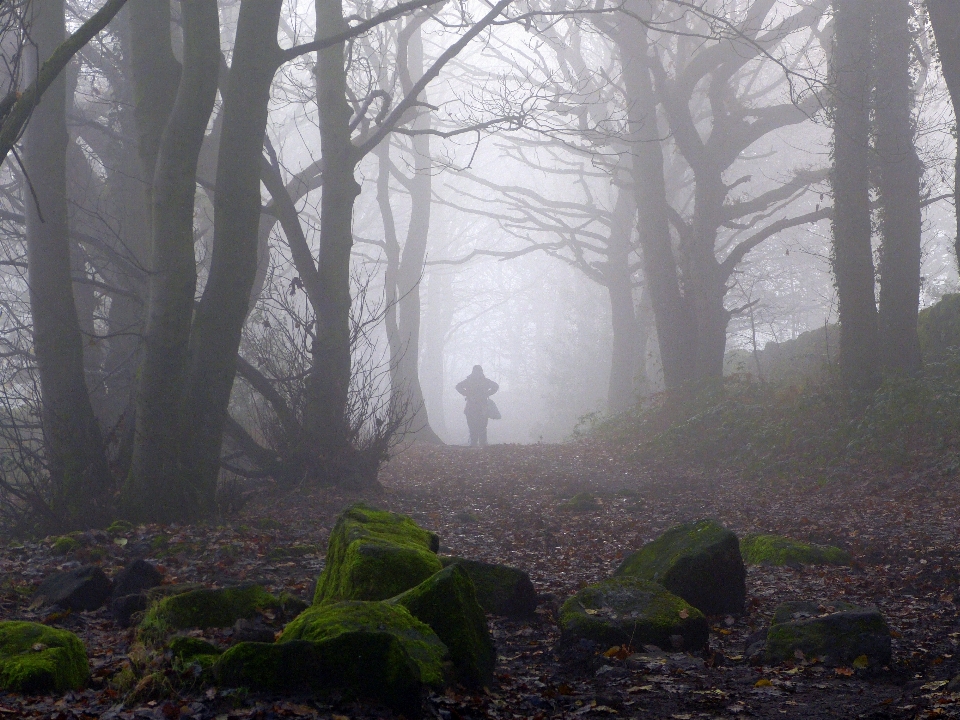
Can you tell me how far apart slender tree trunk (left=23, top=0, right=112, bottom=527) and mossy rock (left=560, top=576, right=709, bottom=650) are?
5801 mm

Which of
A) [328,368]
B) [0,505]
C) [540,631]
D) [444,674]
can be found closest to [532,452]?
[328,368]

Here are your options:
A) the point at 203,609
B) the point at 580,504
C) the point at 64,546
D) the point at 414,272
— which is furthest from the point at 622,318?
the point at 203,609

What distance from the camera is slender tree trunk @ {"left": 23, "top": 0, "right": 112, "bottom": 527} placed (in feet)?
30.9

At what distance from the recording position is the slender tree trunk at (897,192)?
42.8 feet

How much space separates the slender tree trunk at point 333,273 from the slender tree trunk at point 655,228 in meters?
7.75

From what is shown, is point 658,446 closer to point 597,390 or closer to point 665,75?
point 665,75

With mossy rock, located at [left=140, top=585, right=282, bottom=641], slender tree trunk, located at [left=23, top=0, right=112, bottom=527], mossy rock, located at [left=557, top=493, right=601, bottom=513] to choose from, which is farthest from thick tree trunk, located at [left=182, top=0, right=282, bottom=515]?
mossy rock, located at [left=557, top=493, right=601, bottom=513]

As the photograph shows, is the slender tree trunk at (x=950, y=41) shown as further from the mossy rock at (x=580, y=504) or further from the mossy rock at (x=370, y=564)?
the mossy rock at (x=370, y=564)

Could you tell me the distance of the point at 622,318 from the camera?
25.0 m

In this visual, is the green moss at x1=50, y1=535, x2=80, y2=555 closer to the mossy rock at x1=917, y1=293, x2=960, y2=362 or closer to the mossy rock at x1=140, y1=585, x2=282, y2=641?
the mossy rock at x1=140, y1=585, x2=282, y2=641

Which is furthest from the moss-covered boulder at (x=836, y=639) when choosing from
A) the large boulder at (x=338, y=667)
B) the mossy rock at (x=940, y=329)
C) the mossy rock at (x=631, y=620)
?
the mossy rock at (x=940, y=329)

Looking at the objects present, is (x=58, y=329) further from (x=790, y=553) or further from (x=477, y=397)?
(x=477, y=397)

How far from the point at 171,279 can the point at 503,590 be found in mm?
5040

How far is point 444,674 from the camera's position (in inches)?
175
